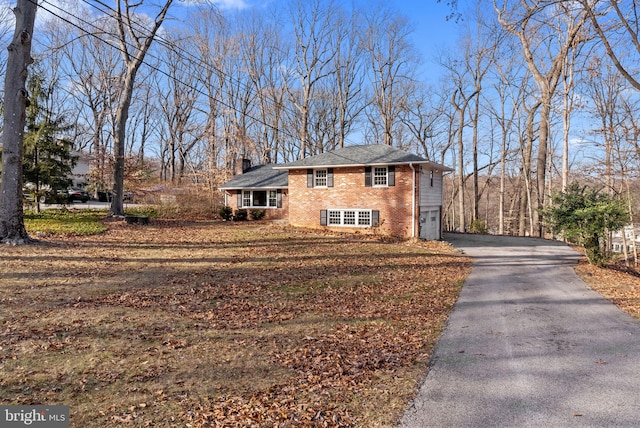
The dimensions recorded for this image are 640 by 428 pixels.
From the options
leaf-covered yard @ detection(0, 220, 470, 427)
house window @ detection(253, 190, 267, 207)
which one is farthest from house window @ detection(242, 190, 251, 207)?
leaf-covered yard @ detection(0, 220, 470, 427)

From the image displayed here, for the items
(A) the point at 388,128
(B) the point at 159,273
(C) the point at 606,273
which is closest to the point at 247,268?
(B) the point at 159,273

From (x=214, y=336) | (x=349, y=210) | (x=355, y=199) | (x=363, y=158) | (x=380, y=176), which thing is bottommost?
(x=214, y=336)

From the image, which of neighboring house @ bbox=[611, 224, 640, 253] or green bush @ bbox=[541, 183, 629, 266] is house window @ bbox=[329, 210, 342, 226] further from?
neighboring house @ bbox=[611, 224, 640, 253]

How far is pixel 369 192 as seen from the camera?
18.7 meters

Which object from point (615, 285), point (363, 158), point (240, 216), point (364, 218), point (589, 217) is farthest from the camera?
point (240, 216)

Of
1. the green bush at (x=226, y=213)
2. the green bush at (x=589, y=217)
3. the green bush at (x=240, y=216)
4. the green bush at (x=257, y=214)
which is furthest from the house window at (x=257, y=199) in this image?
the green bush at (x=589, y=217)

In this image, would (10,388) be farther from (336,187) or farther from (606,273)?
(336,187)

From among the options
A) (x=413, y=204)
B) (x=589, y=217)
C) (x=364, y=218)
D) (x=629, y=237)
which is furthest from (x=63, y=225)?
(x=629, y=237)

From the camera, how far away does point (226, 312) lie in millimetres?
6500

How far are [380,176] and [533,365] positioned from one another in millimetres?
14448

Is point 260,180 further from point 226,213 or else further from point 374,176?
point 374,176

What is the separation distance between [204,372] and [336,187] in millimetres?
15788

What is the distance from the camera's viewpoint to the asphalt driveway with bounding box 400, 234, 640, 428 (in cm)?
337

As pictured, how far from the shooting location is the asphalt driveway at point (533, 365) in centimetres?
337
